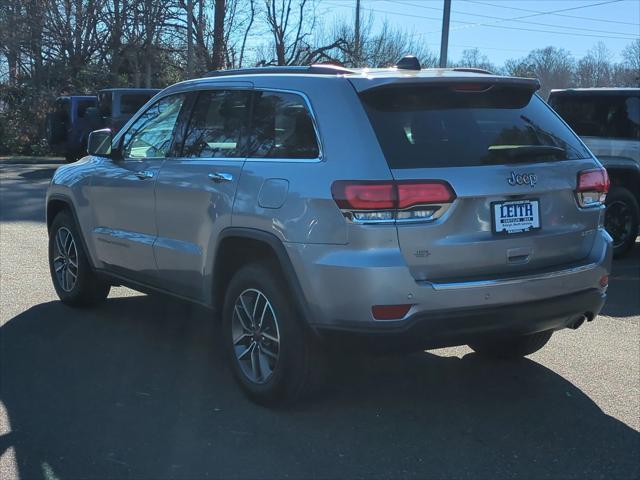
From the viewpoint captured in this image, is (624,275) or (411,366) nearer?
(411,366)

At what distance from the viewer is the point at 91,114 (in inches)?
768

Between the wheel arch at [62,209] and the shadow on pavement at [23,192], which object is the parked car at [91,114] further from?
the wheel arch at [62,209]

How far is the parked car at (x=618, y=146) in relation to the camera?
9.32 meters

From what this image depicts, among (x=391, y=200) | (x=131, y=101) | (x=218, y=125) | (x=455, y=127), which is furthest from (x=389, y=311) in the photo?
(x=131, y=101)

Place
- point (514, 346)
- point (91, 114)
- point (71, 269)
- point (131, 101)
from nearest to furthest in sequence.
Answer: point (514, 346), point (71, 269), point (131, 101), point (91, 114)

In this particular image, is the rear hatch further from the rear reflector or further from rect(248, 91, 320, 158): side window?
rect(248, 91, 320, 158): side window

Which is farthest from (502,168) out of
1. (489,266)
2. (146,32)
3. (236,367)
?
(146,32)

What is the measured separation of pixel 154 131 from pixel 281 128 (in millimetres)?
Result: 1567

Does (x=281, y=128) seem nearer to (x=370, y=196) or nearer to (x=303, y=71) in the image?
(x=303, y=71)

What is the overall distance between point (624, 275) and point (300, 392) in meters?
5.62

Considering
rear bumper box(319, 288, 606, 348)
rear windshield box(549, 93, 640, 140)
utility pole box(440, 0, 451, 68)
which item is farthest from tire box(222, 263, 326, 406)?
utility pole box(440, 0, 451, 68)

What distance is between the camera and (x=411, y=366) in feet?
17.0

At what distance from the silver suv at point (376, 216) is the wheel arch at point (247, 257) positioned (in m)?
0.01

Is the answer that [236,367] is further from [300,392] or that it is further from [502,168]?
[502,168]
